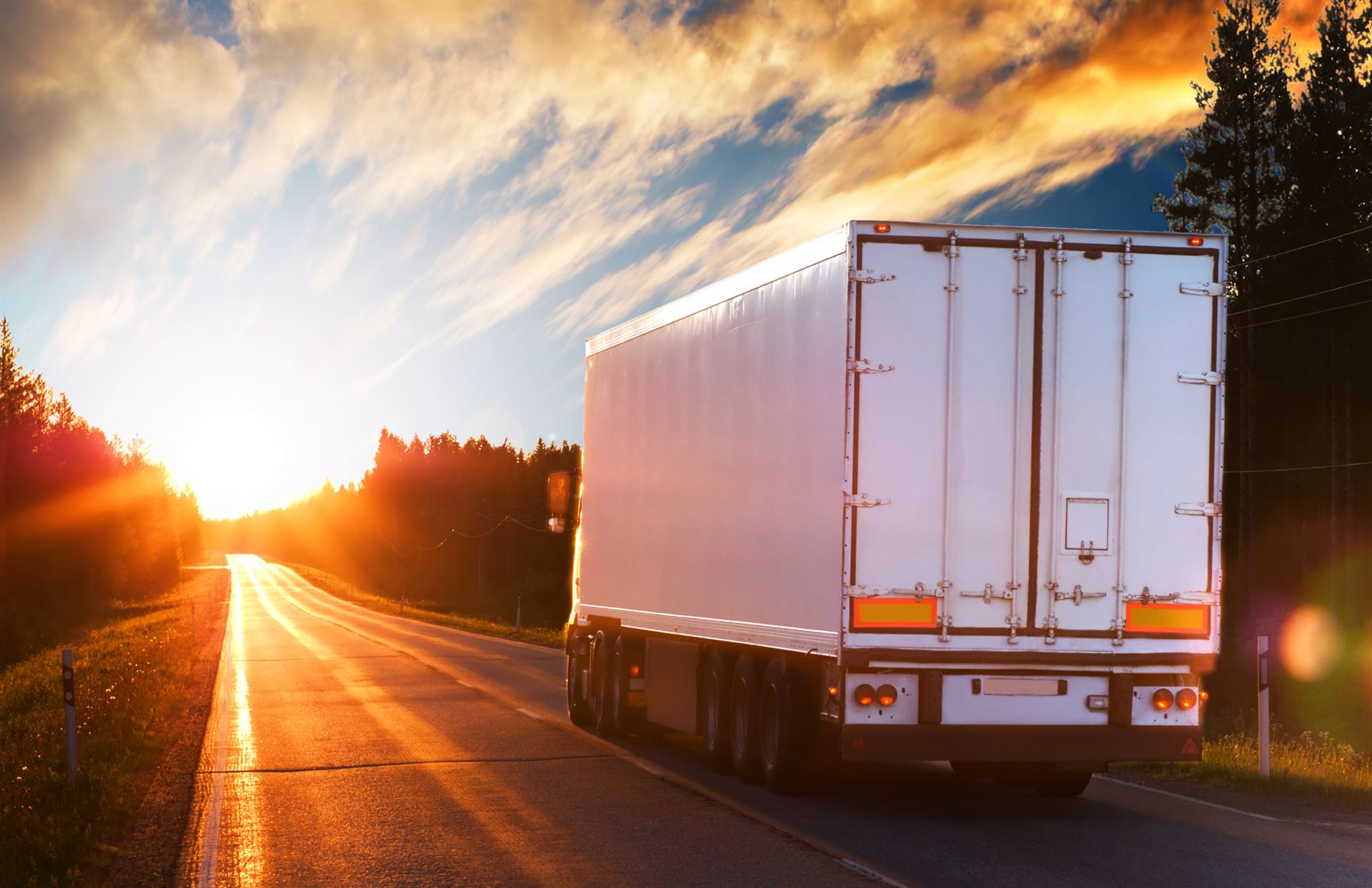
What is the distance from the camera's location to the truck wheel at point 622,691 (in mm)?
15266

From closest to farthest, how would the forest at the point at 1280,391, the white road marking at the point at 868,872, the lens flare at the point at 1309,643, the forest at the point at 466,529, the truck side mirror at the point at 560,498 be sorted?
the white road marking at the point at 868,872
the truck side mirror at the point at 560,498
the lens flare at the point at 1309,643
the forest at the point at 1280,391
the forest at the point at 466,529

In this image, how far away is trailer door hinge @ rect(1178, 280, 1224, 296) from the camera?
10062 mm

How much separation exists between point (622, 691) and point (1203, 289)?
7.91 meters

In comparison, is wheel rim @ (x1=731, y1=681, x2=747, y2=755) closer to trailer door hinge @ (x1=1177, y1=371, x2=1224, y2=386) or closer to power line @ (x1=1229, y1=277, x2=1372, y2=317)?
trailer door hinge @ (x1=1177, y1=371, x2=1224, y2=386)

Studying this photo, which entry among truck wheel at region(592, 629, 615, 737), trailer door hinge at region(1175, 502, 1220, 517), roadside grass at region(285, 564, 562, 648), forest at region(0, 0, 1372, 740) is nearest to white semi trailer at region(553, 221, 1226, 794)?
trailer door hinge at region(1175, 502, 1220, 517)

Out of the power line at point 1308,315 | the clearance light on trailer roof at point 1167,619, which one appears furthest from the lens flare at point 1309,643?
the clearance light on trailer roof at point 1167,619

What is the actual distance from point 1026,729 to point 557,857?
3497 millimetres

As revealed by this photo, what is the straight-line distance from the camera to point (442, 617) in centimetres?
6041

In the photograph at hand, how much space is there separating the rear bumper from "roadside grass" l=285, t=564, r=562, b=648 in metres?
26.6

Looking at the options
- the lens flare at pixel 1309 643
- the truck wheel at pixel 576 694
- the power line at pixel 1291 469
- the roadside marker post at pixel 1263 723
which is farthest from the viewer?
the power line at pixel 1291 469

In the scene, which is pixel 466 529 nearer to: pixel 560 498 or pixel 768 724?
pixel 560 498

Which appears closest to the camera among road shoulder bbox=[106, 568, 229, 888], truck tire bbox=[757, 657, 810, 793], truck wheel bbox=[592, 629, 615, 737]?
road shoulder bbox=[106, 568, 229, 888]

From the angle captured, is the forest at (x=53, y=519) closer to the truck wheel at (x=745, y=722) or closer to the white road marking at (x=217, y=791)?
the white road marking at (x=217, y=791)

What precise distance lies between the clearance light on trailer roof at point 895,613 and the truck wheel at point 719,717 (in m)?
2.84
